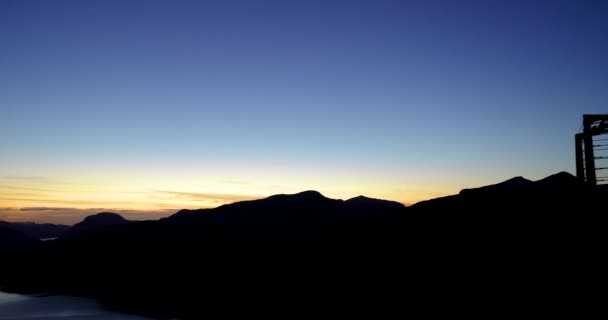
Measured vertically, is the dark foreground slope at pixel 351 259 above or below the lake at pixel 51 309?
above

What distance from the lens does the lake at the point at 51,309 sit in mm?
117125

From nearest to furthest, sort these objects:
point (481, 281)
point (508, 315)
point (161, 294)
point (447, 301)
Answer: point (508, 315) < point (481, 281) < point (447, 301) < point (161, 294)

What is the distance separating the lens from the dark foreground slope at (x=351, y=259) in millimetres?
41062

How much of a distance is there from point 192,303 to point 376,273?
73.3m

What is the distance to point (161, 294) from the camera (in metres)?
147

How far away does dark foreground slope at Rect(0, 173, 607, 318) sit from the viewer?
4106cm

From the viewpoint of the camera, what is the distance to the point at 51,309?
431ft

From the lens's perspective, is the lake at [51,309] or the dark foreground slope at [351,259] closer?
the dark foreground slope at [351,259]

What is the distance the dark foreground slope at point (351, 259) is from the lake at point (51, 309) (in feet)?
28.1

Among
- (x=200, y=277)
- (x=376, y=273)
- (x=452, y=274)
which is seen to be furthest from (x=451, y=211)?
(x=200, y=277)

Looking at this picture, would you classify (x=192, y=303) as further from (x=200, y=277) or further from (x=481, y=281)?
(x=481, y=281)

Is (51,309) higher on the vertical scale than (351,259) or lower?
lower

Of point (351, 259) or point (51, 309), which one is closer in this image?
point (351, 259)

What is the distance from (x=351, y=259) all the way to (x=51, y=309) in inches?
3975
